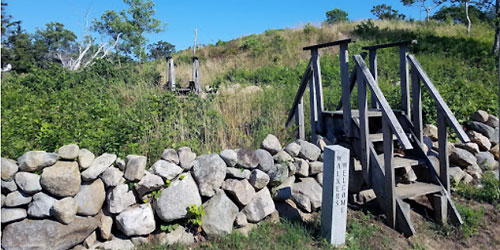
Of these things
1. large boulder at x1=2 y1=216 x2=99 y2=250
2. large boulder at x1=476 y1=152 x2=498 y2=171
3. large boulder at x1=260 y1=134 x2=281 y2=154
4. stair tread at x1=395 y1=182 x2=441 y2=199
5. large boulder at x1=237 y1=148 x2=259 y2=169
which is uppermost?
large boulder at x1=260 y1=134 x2=281 y2=154

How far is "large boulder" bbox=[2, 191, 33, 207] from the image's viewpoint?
305 centimetres

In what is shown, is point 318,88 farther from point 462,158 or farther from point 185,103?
point 462,158

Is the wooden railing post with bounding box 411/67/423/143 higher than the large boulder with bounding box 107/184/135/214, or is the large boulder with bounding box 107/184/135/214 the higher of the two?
the wooden railing post with bounding box 411/67/423/143

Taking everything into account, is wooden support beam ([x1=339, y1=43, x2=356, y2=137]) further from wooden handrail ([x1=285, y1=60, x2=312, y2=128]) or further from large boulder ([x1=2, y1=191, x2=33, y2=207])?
large boulder ([x1=2, y1=191, x2=33, y2=207])

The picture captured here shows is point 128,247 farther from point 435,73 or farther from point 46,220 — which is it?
point 435,73

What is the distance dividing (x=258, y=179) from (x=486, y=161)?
15.0 ft

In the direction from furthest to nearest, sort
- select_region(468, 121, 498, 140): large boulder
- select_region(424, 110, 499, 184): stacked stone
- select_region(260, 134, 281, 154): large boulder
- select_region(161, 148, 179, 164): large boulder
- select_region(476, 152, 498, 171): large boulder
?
select_region(468, 121, 498, 140): large boulder
select_region(476, 152, 498, 171): large boulder
select_region(424, 110, 499, 184): stacked stone
select_region(260, 134, 281, 154): large boulder
select_region(161, 148, 179, 164): large boulder

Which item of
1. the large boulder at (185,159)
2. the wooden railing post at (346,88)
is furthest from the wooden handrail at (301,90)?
the large boulder at (185,159)

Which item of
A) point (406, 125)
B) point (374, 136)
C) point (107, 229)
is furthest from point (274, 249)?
point (406, 125)

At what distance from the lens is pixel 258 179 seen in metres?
3.88

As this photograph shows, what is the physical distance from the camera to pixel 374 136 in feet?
15.3

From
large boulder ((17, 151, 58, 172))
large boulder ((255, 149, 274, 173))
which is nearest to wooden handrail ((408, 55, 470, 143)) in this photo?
large boulder ((255, 149, 274, 173))

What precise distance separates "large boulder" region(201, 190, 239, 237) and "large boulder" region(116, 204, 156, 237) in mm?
579

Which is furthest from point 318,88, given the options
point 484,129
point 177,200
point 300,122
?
point 484,129
